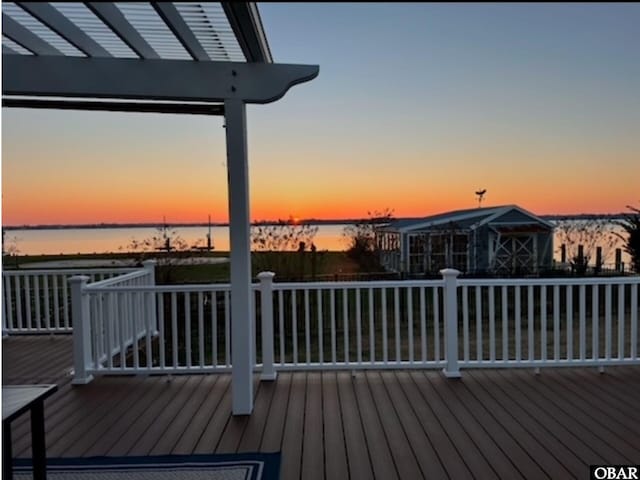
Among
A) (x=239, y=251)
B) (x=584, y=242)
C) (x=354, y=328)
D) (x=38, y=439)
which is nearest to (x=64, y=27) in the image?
(x=239, y=251)

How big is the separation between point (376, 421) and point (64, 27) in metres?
3.15

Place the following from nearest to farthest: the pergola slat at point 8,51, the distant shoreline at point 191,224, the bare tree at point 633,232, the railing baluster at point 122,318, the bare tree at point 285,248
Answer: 1. the pergola slat at point 8,51
2. the railing baluster at point 122,318
3. the bare tree at point 633,232
4. the bare tree at point 285,248
5. the distant shoreline at point 191,224

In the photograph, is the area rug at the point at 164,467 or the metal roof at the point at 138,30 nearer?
the metal roof at the point at 138,30

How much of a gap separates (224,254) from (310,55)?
4.13 meters

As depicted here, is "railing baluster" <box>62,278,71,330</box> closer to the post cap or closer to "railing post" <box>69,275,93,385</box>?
"railing post" <box>69,275,93,385</box>

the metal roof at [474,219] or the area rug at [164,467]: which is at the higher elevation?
the metal roof at [474,219]

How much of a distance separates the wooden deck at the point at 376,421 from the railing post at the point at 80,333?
124mm

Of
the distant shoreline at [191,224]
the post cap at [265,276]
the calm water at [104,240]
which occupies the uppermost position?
the distant shoreline at [191,224]

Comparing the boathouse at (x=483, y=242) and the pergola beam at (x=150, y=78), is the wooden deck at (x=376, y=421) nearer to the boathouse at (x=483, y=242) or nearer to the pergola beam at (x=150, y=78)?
the pergola beam at (x=150, y=78)

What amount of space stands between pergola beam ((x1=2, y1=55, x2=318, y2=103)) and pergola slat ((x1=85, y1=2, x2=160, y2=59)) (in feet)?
0.56

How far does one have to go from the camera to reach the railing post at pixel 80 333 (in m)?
4.29

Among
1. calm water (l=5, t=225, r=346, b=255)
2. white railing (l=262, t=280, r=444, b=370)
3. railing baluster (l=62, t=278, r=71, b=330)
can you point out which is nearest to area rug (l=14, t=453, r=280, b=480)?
white railing (l=262, t=280, r=444, b=370)

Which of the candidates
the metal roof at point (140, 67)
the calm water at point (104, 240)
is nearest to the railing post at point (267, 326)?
the metal roof at point (140, 67)

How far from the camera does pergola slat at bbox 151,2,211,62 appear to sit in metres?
2.26
